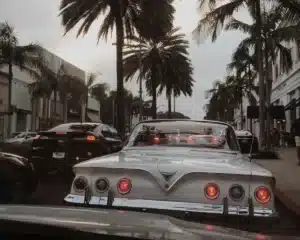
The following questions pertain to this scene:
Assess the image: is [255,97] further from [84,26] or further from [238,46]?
[84,26]

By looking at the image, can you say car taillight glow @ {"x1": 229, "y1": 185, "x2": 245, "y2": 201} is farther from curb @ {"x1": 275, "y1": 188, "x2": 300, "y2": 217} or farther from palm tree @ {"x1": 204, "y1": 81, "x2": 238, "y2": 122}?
palm tree @ {"x1": 204, "y1": 81, "x2": 238, "y2": 122}

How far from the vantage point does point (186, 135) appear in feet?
19.3

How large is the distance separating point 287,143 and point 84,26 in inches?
720

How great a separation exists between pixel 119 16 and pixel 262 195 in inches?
704

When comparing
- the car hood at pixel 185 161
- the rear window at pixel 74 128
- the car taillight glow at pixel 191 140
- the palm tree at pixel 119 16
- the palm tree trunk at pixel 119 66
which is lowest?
the car hood at pixel 185 161

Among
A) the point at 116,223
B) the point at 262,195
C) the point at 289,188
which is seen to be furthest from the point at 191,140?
the point at 289,188

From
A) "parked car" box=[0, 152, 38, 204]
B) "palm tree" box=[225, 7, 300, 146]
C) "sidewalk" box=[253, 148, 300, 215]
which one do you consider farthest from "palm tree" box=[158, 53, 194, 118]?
"parked car" box=[0, 152, 38, 204]

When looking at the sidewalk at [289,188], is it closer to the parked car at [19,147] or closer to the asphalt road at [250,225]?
the asphalt road at [250,225]

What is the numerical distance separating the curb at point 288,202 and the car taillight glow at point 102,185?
397 cm

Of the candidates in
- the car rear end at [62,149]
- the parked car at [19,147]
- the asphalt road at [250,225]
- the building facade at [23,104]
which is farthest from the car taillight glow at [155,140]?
the building facade at [23,104]

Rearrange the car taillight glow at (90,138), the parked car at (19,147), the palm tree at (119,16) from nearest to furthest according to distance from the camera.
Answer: the car taillight glow at (90,138) → the parked car at (19,147) → the palm tree at (119,16)

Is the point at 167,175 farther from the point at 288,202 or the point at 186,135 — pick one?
the point at 288,202

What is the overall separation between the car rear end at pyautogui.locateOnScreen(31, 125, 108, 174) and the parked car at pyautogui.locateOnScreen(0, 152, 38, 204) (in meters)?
2.21

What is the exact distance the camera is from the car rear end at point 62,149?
9688 mm
